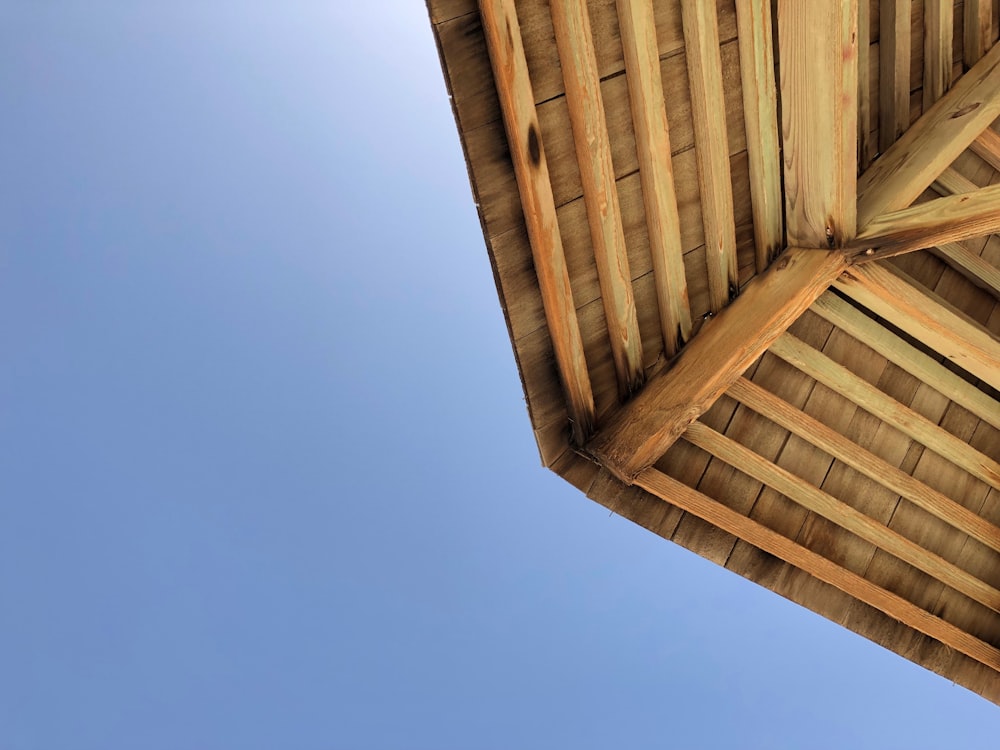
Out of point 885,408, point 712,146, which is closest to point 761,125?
point 712,146

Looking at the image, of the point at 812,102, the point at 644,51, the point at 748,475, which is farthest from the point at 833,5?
the point at 748,475

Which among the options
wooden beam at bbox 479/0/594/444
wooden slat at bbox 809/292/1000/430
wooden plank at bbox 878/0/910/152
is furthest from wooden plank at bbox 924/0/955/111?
wooden beam at bbox 479/0/594/444

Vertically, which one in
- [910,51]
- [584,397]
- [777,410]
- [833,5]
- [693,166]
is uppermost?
[910,51]

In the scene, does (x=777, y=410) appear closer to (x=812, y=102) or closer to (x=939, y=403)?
(x=939, y=403)

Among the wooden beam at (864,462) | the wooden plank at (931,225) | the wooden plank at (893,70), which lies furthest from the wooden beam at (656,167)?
the wooden plank at (893,70)

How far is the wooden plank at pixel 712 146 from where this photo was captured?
72.6 inches

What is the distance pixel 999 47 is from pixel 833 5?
110 cm

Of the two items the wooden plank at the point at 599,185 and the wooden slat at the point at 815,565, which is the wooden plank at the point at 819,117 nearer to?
the wooden plank at the point at 599,185

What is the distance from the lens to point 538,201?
1.85 meters

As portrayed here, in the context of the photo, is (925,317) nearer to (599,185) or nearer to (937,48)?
(937,48)

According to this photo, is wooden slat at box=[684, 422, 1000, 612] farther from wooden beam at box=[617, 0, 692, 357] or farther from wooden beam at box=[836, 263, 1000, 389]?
wooden beam at box=[836, 263, 1000, 389]

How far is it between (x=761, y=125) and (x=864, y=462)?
121 cm

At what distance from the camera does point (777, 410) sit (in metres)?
2.48

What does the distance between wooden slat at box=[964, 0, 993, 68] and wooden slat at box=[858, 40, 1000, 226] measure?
3cm
